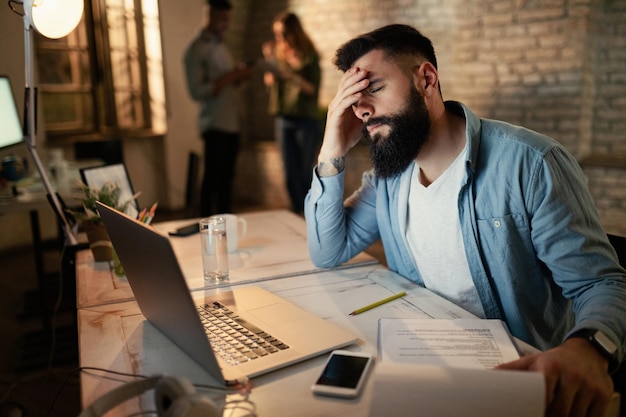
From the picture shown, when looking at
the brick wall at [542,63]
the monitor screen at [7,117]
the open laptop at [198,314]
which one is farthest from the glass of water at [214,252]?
the brick wall at [542,63]

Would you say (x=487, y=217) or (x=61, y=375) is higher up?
(x=487, y=217)

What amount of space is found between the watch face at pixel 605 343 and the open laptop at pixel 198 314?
0.41 m

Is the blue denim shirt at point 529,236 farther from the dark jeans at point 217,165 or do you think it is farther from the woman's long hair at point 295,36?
the woman's long hair at point 295,36

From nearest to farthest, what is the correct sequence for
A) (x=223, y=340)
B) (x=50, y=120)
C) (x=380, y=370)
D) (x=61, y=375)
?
(x=380, y=370) < (x=223, y=340) < (x=61, y=375) < (x=50, y=120)

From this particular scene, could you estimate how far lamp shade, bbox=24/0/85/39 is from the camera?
1561mm

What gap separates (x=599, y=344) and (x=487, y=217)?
16.1 inches

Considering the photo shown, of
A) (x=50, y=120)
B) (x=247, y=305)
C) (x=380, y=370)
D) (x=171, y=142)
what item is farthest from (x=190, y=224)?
(x=171, y=142)

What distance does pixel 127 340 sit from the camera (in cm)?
106

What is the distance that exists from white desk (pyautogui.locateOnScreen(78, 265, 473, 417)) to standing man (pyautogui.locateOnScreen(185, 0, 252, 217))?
113 inches

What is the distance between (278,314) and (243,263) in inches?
17.0

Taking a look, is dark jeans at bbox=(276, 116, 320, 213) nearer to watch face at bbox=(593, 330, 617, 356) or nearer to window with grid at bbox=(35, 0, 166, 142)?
window with grid at bbox=(35, 0, 166, 142)

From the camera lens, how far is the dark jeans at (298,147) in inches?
175

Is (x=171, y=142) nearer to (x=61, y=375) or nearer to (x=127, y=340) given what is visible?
(x=61, y=375)

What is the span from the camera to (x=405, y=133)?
134 centimetres
